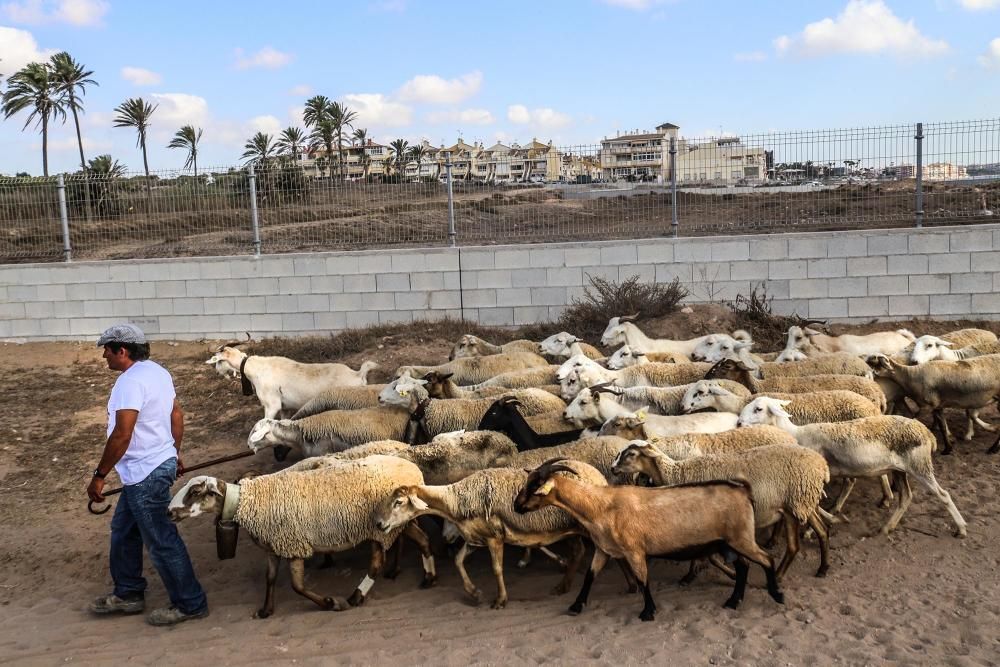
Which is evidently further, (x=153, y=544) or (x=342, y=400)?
(x=342, y=400)

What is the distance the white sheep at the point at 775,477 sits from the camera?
6.04 m

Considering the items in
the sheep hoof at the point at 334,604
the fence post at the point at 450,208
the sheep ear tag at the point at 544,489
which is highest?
the fence post at the point at 450,208

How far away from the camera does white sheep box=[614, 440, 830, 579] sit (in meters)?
6.04

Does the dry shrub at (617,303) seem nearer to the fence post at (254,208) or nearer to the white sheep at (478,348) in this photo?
the white sheep at (478,348)

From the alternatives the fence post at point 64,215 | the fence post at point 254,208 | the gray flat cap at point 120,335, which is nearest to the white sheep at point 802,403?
the gray flat cap at point 120,335

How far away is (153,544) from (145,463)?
59 cm

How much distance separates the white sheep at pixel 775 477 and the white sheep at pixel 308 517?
1887 mm

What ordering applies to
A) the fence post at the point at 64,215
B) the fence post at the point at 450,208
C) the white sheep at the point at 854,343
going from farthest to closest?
the fence post at the point at 64,215
the fence post at the point at 450,208
the white sheep at the point at 854,343

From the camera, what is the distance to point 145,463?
5.97 meters

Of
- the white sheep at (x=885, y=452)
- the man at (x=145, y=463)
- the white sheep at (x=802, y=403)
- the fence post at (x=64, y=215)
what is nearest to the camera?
the man at (x=145, y=463)

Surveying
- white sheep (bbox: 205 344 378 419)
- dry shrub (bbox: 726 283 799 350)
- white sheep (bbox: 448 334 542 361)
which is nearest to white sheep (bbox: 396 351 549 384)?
white sheep (bbox: 448 334 542 361)

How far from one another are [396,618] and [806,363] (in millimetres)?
5476

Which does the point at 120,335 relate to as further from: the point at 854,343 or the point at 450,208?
the point at 450,208

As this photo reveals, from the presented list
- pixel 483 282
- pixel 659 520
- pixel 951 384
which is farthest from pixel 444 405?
pixel 483 282
